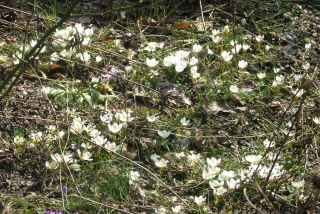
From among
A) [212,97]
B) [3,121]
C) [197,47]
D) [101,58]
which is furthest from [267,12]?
[3,121]

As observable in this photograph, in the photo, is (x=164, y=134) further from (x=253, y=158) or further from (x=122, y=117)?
(x=253, y=158)

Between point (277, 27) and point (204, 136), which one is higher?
point (277, 27)

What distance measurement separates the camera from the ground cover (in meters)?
2.50

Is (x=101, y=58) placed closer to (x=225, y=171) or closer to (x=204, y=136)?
(x=204, y=136)

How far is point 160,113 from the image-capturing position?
10.7 ft

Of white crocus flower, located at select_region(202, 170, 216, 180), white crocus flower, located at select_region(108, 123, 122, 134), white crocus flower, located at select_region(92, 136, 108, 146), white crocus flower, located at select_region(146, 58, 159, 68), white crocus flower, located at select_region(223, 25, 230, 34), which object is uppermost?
white crocus flower, located at select_region(223, 25, 230, 34)

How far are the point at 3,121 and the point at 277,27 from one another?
2.74 m

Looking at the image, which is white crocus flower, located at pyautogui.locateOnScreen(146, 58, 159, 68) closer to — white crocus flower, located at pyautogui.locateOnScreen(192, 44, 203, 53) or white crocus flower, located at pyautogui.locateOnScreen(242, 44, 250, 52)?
white crocus flower, located at pyautogui.locateOnScreen(192, 44, 203, 53)

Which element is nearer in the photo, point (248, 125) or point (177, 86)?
point (248, 125)


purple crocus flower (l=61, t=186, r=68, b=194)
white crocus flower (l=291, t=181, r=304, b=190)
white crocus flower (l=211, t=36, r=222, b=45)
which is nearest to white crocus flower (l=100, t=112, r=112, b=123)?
purple crocus flower (l=61, t=186, r=68, b=194)

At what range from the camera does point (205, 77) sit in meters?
3.66

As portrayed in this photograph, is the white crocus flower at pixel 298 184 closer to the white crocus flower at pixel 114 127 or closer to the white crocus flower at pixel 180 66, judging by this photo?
the white crocus flower at pixel 114 127

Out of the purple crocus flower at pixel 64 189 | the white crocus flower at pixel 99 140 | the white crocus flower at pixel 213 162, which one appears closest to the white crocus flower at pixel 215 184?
the white crocus flower at pixel 213 162

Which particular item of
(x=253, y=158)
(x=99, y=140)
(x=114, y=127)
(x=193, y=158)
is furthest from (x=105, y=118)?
(x=253, y=158)
